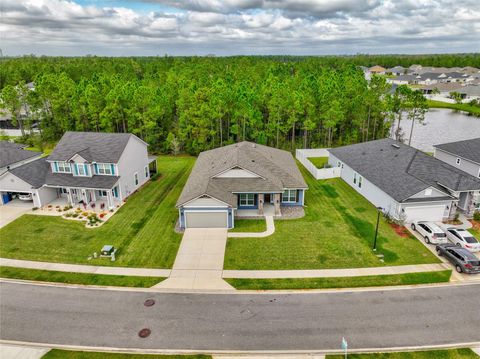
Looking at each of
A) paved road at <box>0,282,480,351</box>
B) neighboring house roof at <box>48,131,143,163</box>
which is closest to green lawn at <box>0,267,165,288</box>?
paved road at <box>0,282,480,351</box>

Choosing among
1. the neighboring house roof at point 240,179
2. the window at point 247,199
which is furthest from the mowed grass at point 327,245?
the window at point 247,199

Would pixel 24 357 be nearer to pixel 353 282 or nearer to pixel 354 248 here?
pixel 353 282

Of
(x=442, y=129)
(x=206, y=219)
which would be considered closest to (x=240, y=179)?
(x=206, y=219)

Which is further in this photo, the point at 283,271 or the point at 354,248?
the point at 354,248

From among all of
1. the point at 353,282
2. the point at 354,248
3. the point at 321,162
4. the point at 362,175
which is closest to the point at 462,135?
the point at 321,162

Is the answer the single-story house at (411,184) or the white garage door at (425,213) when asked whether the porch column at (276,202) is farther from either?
the white garage door at (425,213)

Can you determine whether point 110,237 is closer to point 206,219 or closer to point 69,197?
point 206,219

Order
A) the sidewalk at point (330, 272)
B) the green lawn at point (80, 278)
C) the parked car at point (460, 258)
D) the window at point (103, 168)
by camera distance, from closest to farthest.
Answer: the green lawn at point (80, 278) < the parked car at point (460, 258) < the sidewalk at point (330, 272) < the window at point (103, 168)
